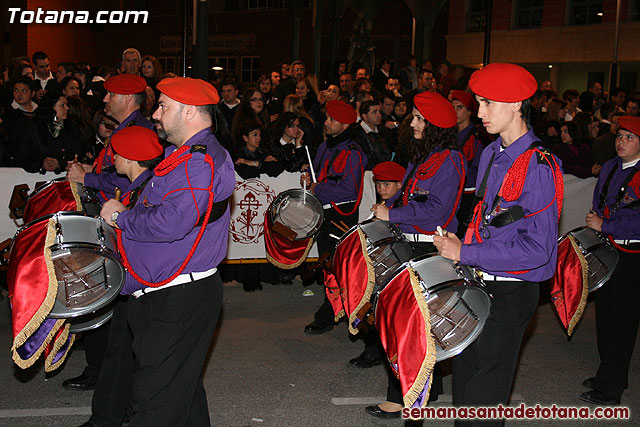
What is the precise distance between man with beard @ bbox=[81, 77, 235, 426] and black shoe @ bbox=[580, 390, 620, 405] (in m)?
3.18

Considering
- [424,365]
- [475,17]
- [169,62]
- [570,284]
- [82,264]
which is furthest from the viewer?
[169,62]

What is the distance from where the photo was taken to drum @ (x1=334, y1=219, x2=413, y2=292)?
4.95 metres

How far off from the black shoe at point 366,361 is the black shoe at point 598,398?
5.36 feet

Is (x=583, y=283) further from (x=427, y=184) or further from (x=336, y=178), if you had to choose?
(x=336, y=178)

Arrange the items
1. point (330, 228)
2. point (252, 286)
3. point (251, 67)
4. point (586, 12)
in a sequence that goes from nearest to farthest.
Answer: point (330, 228)
point (252, 286)
point (586, 12)
point (251, 67)

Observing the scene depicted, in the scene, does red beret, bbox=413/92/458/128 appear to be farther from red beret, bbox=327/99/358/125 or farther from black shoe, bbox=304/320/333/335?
black shoe, bbox=304/320/333/335

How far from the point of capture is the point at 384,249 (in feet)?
16.4

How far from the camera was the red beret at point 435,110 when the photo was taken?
16.8ft

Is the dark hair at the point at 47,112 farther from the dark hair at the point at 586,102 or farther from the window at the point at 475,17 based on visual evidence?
the window at the point at 475,17

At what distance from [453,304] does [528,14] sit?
27.2m

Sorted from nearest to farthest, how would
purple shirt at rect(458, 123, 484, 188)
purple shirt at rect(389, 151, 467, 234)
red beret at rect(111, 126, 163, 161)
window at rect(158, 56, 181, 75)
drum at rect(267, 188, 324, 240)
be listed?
red beret at rect(111, 126, 163, 161)
purple shirt at rect(389, 151, 467, 234)
drum at rect(267, 188, 324, 240)
purple shirt at rect(458, 123, 484, 188)
window at rect(158, 56, 181, 75)
